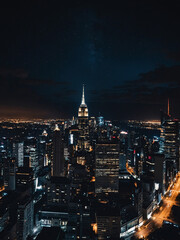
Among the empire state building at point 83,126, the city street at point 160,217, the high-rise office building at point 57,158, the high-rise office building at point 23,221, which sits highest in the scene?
the empire state building at point 83,126

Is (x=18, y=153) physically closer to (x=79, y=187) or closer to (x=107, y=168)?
(x=79, y=187)

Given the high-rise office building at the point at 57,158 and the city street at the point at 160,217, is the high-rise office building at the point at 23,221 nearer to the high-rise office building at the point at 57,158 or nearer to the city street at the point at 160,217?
the city street at the point at 160,217

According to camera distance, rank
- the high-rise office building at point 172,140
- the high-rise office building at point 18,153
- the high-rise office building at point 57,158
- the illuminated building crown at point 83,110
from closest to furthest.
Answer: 1. the high-rise office building at point 57,158
2. the high-rise office building at point 18,153
3. the high-rise office building at point 172,140
4. the illuminated building crown at point 83,110

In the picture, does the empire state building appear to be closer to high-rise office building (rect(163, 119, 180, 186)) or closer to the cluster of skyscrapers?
the cluster of skyscrapers

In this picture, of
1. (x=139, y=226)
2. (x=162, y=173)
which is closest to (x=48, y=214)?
(x=139, y=226)

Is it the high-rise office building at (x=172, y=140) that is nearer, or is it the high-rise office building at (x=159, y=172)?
the high-rise office building at (x=159, y=172)

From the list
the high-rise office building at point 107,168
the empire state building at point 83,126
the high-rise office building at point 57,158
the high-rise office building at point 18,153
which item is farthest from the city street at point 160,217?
the empire state building at point 83,126

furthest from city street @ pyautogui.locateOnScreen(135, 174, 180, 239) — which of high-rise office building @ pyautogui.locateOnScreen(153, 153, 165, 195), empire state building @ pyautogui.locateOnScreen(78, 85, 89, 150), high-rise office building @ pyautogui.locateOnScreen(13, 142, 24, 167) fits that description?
empire state building @ pyautogui.locateOnScreen(78, 85, 89, 150)

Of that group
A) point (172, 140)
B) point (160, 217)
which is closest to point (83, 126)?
point (172, 140)
